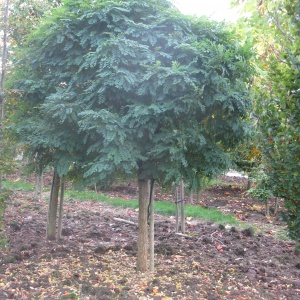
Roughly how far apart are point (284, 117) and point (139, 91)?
5.73 ft

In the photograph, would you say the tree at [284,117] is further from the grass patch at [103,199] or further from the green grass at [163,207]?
the grass patch at [103,199]

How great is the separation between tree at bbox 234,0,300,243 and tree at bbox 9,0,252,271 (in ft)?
3.62

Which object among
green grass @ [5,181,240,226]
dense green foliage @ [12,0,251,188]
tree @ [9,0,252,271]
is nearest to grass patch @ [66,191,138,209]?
green grass @ [5,181,240,226]

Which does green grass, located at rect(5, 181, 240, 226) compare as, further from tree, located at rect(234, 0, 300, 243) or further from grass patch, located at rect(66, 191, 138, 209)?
tree, located at rect(234, 0, 300, 243)

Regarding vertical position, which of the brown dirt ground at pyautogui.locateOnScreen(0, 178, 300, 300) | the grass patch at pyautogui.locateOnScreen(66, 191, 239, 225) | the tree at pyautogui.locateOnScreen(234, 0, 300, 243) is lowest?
the brown dirt ground at pyautogui.locateOnScreen(0, 178, 300, 300)

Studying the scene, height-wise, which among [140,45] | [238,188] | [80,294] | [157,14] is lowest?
[80,294]

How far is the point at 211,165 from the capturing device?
454 cm

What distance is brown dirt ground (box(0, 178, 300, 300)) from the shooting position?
4.48 meters

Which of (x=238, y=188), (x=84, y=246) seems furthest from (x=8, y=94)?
(x=238, y=188)

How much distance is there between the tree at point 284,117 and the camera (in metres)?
2.78

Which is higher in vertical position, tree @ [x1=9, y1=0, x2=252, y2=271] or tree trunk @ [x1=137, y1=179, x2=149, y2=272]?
tree @ [x1=9, y1=0, x2=252, y2=271]

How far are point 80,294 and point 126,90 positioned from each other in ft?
7.73

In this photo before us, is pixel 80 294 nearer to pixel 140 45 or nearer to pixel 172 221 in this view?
pixel 140 45

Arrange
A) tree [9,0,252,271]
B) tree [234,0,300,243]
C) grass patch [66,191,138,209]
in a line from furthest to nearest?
grass patch [66,191,138,209]
tree [9,0,252,271]
tree [234,0,300,243]
